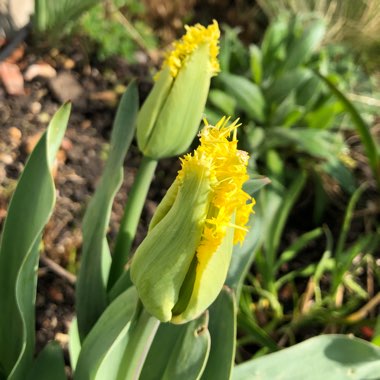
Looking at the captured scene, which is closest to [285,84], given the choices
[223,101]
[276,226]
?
[223,101]

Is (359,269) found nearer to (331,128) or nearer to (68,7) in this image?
(331,128)

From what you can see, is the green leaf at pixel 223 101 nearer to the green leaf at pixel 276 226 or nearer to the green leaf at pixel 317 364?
the green leaf at pixel 276 226

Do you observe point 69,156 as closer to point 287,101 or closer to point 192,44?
point 287,101

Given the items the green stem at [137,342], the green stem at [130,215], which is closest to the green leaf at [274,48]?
the green stem at [130,215]

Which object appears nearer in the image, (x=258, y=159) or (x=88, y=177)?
(x=88, y=177)

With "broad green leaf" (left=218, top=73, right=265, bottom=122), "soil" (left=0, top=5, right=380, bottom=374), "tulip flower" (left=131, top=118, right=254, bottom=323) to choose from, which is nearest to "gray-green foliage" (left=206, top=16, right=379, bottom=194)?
"broad green leaf" (left=218, top=73, right=265, bottom=122)

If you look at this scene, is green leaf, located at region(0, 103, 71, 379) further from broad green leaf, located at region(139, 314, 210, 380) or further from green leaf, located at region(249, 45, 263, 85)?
green leaf, located at region(249, 45, 263, 85)

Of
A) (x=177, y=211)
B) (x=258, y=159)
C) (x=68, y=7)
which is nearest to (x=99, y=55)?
(x=68, y=7)
